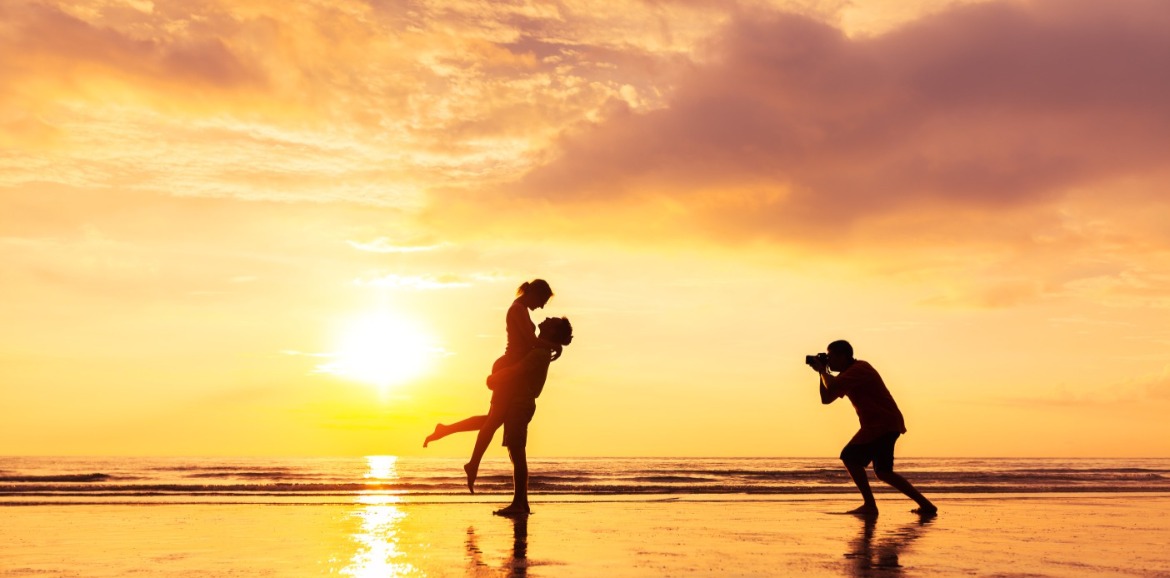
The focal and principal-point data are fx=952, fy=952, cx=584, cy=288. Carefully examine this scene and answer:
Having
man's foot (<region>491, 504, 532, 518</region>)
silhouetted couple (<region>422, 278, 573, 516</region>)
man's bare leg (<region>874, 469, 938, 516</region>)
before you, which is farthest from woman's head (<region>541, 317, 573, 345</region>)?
man's bare leg (<region>874, 469, 938, 516</region>)

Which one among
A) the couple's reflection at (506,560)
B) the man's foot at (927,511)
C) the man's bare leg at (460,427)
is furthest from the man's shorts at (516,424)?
the man's foot at (927,511)

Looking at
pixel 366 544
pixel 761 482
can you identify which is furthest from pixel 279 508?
pixel 761 482

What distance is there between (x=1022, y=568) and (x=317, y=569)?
4.38 metres

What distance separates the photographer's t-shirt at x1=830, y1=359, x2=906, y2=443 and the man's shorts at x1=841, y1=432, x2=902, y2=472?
0.19 ft

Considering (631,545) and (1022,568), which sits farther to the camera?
(631,545)

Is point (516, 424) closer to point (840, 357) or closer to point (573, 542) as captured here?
point (573, 542)

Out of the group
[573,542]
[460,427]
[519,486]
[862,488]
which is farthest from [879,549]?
[460,427]

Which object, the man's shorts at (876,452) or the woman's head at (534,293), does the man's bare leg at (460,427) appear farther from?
the man's shorts at (876,452)

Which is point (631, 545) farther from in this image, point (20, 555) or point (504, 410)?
point (20, 555)

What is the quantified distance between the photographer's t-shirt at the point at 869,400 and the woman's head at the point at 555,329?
10.2ft

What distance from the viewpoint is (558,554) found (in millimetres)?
6516

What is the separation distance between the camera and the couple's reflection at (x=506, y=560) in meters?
5.53

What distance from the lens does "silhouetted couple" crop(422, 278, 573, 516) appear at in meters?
9.53

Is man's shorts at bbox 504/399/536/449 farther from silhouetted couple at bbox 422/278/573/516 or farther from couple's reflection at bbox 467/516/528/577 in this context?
couple's reflection at bbox 467/516/528/577
